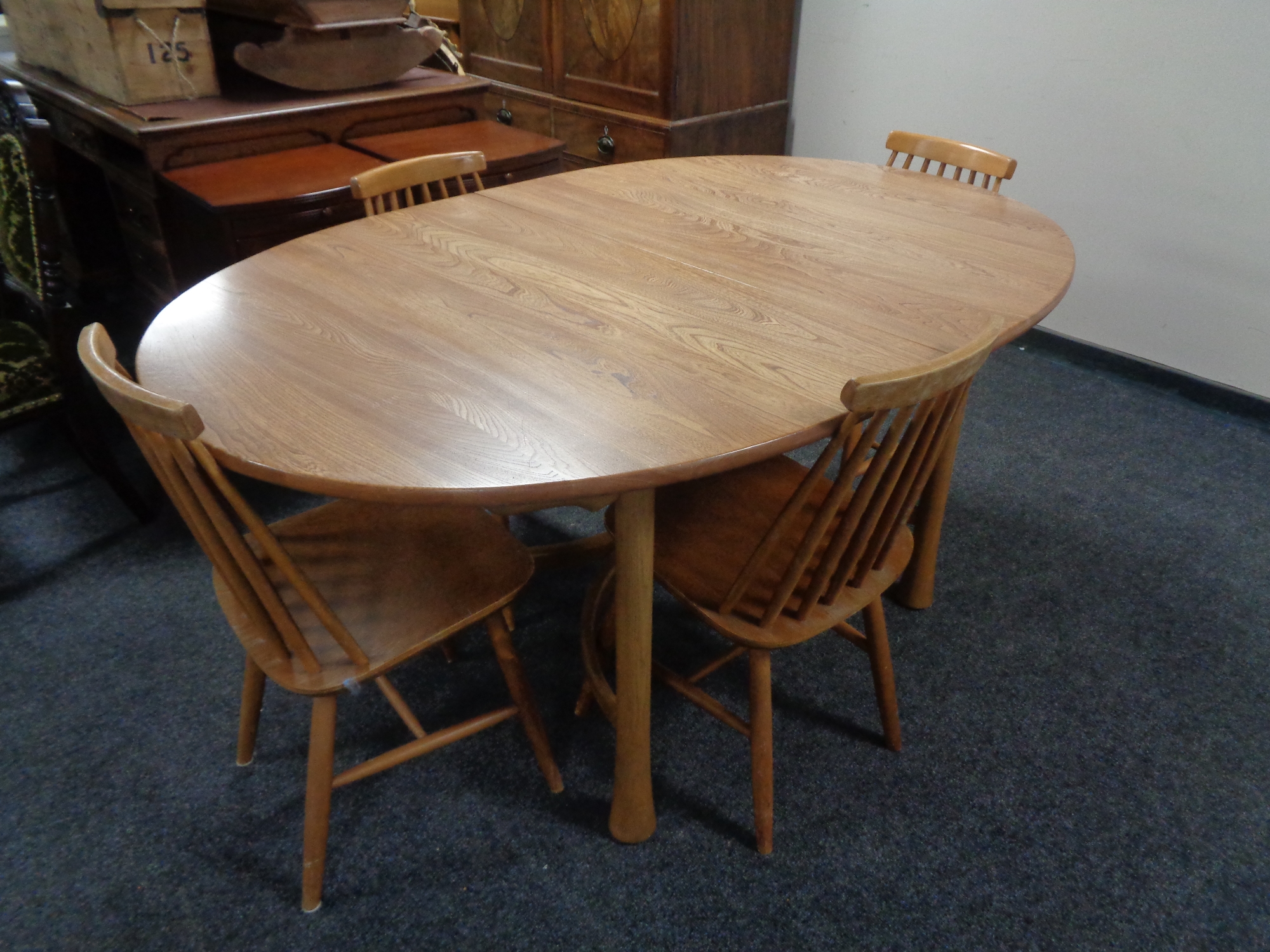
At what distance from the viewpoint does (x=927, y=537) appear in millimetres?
1831

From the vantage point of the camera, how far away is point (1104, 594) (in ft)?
6.45

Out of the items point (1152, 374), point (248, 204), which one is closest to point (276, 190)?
point (248, 204)

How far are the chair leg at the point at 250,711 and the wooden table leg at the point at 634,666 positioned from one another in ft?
1.99

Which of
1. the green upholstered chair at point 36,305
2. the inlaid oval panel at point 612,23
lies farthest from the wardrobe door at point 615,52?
the green upholstered chair at point 36,305

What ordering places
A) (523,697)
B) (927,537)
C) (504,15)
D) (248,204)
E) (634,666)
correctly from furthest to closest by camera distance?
(504,15) → (248,204) → (927,537) → (523,697) → (634,666)

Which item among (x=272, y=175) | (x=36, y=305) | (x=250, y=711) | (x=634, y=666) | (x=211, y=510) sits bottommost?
(x=250, y=711)

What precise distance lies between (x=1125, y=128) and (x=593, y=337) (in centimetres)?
216

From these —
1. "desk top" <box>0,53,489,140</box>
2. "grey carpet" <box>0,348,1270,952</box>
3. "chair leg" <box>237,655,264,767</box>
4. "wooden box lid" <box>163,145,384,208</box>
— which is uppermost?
"desk top" <box>0,53,489,140</box>

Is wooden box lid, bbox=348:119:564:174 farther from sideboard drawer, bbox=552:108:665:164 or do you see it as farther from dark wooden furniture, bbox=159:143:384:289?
sideboard drawer, bbox=552:108:665:164

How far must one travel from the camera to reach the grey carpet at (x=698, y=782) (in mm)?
1332

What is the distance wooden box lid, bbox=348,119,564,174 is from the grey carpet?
1.01 metres

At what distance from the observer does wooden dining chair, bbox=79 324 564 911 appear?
102 centimetres

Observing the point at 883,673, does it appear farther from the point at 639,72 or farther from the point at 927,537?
the point at 639,72

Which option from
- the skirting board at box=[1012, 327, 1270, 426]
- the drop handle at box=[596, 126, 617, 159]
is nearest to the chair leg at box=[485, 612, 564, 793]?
the skirting board at box=[1012, 327, 1270, 426]
